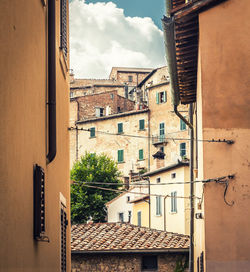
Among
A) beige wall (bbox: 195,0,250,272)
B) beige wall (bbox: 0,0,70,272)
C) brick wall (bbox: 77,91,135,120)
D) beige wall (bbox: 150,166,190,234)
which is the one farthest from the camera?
brick wall (bbox: 77,91,135,120)

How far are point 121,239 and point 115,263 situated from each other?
1.41 meters

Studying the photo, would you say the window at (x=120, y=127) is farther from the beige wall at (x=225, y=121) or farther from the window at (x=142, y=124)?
the beige wall at (x=225, y=121)

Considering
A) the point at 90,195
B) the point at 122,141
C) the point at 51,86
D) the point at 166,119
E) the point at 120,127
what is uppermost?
the point at 166,119

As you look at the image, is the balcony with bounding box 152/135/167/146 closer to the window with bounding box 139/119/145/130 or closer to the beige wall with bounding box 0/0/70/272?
the window with bounding box 139/119/145/130

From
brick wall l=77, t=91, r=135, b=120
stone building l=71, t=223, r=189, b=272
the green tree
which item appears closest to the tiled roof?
stone building l=71, t=223, r=189, b=272

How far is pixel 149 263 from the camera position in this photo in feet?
80.5

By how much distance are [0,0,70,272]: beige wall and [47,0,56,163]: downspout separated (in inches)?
8.1

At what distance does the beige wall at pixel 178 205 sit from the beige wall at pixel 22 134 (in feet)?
84.9

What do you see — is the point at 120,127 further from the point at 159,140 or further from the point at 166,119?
the point at 166,119

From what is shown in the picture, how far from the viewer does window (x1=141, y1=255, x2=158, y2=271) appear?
24.3m

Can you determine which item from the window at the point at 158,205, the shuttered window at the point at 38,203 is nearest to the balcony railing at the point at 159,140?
the window at the point at 158,205

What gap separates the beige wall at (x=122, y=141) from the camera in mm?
63406

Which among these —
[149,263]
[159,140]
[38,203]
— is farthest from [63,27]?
[159,140]

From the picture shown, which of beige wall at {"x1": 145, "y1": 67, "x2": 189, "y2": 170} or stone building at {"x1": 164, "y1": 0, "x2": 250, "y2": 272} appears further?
beige wall at {"x1": 145, "y1": 67, "x2": 189, "y2": 170}
